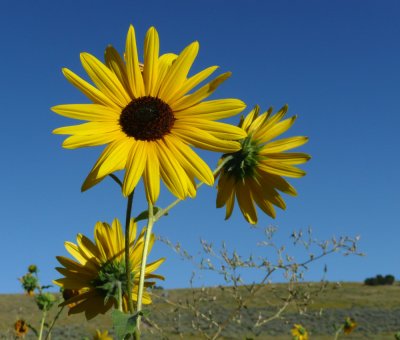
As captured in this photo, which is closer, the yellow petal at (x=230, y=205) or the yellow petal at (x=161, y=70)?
the yellow petal at (x=161, y=70)

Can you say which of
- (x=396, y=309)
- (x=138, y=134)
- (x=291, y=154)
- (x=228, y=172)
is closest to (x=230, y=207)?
(x=228, y=172)

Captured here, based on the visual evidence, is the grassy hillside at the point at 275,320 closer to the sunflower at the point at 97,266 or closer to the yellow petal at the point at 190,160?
the sunflower at the point at 97,266

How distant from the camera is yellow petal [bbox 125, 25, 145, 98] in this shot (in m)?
1.77

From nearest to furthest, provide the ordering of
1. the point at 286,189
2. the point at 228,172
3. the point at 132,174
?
the point at 132,174 → the point at 286,189 → the point at 228,172

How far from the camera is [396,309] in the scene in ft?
127

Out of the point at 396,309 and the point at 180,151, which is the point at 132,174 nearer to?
the point at 180,151

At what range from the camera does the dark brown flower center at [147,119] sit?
71.0 inches

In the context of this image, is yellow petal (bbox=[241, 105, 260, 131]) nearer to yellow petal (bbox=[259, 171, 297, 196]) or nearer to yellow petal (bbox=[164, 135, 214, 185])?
yellow petal (bbox=[259, 171, 297, 196])

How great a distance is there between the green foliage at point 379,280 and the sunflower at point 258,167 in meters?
55.4

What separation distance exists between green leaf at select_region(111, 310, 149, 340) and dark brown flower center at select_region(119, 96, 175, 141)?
482 mm

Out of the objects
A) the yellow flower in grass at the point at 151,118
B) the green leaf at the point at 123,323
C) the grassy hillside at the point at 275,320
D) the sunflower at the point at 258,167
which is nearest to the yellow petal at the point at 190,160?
the yellow flower in grass at the point at 151,118

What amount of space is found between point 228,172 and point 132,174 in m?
0.70

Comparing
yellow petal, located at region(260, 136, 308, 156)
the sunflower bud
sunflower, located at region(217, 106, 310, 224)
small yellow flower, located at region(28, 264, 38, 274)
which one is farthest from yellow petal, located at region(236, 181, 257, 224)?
small yellow flower, located at region(28, 264, 38, 274)

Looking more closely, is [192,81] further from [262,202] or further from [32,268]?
[32,268]
